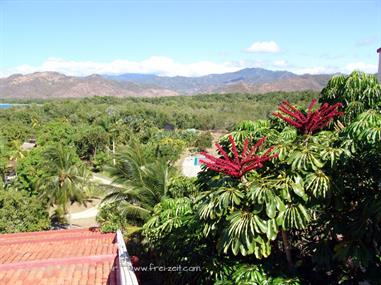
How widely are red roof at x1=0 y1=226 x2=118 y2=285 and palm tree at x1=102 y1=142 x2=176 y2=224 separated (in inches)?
82.1

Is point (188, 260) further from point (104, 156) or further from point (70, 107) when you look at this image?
point (70, 107)

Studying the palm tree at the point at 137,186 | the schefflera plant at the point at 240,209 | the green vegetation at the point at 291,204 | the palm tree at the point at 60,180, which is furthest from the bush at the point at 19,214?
the schefflera plant at the point at 240,209

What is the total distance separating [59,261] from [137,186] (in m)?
4.40

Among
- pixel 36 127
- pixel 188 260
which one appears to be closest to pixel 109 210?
pixel 188 260

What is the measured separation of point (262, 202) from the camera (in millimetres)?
3689

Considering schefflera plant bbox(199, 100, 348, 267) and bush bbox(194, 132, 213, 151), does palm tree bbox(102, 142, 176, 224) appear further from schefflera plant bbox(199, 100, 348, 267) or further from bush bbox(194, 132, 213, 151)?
bush bbox(194, 132, 213, 151)

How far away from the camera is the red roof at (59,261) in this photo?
21.0 feet

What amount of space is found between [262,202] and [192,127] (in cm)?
6134

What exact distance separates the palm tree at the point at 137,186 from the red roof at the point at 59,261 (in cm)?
208

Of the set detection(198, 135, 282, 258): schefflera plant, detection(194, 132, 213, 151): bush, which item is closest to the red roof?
detection(198, 135, 282, 258): schefflera plant

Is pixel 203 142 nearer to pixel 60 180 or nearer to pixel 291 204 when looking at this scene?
pixel 60 180

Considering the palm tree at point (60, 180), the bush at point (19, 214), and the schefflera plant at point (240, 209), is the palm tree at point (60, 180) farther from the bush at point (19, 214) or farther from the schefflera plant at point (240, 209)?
the schefflera plant at point (240, 209)

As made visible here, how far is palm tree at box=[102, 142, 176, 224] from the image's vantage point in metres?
10.8

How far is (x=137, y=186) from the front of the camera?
36.5 feet
